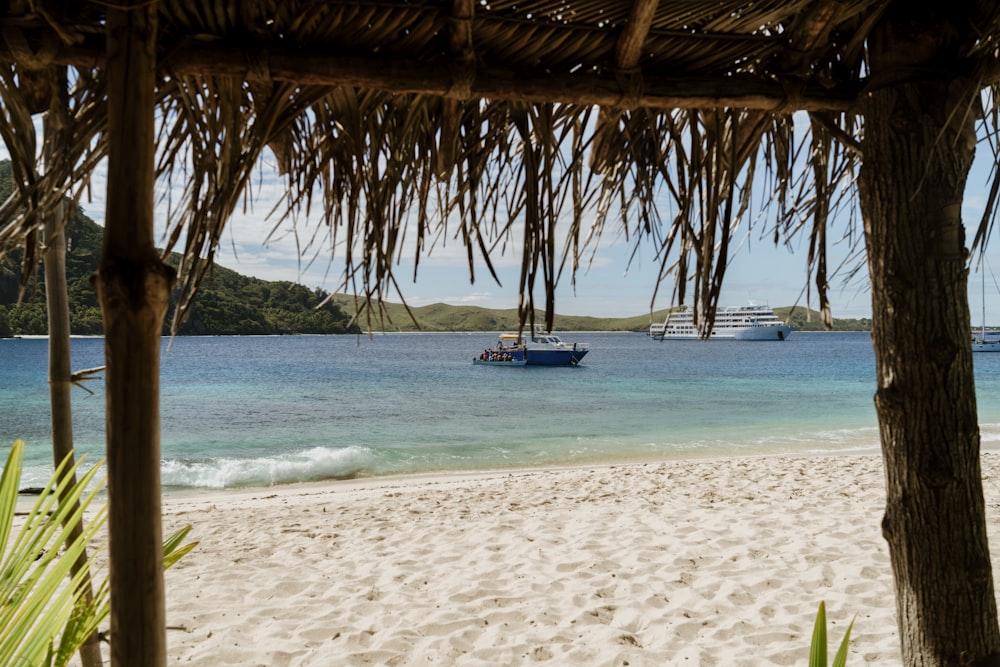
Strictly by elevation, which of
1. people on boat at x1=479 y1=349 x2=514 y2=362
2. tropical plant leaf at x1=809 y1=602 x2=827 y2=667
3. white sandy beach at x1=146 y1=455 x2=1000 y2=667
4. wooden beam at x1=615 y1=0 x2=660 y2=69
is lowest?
people on boat at x1=479 y1=349 x2=514 y2=362

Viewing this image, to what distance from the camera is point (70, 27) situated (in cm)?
90

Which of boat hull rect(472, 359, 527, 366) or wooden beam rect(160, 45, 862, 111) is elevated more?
wooden beam rect(160, 45, 862, 111)

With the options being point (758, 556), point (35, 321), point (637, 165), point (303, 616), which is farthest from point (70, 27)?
point (35, 321)

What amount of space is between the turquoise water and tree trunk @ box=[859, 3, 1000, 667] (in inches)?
50.9

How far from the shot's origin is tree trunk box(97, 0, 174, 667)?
0.84m

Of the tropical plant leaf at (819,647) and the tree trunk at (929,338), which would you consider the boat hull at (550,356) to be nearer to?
the tree trunk at (929,338)

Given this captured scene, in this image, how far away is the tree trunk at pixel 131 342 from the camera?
2.75 feet

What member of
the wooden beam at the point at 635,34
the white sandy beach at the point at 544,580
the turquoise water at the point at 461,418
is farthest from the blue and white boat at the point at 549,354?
the wooden beam at the point at 635,34

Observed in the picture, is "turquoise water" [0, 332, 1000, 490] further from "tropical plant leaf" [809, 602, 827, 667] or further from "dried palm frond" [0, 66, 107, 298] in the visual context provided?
"tropical plant leaf" [809, 602, 827, 667]

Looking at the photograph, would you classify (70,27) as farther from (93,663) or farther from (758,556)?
(758,556)

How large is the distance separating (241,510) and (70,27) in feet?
18.7

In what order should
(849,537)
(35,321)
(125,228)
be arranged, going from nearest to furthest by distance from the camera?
(125,228)
(849,537)
(35,321)

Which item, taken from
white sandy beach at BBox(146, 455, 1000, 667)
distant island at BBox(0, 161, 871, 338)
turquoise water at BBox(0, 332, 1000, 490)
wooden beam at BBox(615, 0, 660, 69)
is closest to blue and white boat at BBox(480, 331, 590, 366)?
turquoise water at BBox(0, 332, 1000, 490)

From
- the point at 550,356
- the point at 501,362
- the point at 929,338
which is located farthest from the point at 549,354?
the point at 929,338
